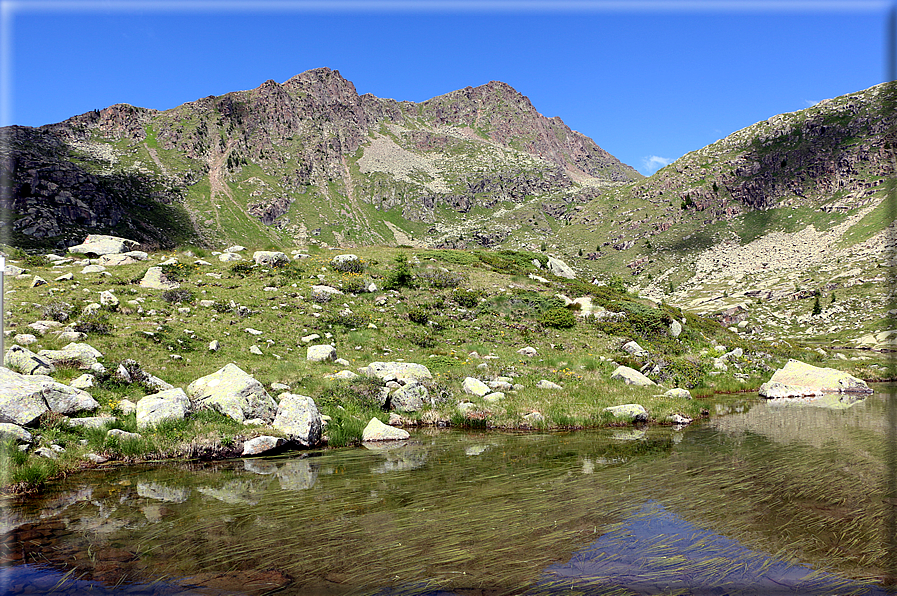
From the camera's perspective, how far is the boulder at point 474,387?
1880cm

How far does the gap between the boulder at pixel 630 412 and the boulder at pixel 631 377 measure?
4389 millimetres

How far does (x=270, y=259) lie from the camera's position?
3444 centimetres

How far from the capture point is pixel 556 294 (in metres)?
37.1

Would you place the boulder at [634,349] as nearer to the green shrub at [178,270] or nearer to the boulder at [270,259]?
the boulder at [270,259]

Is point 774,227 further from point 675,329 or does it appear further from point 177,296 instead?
A: point 177,296

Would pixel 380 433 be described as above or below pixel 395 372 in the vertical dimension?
below

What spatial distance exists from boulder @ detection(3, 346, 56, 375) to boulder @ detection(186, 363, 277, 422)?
12.6 feet

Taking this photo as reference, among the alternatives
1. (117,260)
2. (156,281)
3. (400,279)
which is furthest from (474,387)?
(117,260)

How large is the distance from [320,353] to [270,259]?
16563 mm

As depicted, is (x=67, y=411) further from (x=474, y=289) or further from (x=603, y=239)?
(x=603, y=239)

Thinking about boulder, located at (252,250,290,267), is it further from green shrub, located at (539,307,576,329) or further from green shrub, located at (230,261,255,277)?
green shrub, located at (539,307,576,329)

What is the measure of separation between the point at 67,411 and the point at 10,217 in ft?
451

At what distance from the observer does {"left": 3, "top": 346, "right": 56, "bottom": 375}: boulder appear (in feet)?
42.7

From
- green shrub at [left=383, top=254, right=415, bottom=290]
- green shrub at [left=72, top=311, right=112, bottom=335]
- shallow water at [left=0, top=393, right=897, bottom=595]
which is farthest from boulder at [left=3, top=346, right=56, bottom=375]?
green shrub at [left=383, top=254, right=415, bottom=290]
